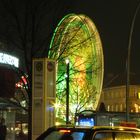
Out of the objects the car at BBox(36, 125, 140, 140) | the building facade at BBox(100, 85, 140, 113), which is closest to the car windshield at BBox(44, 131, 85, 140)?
the car at BBox(36, 125, 140, 140)

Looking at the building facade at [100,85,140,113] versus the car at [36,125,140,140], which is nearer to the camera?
the car at [36,125,140,140]

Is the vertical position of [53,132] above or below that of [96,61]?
below

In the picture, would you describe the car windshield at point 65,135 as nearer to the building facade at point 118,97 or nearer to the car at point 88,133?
the car at point 88,133

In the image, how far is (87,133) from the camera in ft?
39.1

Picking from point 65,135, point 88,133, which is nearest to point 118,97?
point 65,135

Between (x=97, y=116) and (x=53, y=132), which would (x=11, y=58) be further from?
(x=53, y=132)

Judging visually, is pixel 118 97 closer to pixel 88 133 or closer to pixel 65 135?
pixel 65 135

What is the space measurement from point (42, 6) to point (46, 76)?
554cm

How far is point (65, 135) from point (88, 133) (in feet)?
2.07

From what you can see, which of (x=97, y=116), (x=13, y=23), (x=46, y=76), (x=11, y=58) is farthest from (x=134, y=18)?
(x=11, y=58)

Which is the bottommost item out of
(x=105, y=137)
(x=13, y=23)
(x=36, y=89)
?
(x=105, y=137)

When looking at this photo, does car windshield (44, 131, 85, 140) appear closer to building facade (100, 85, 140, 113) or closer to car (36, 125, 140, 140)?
car (36, 125, 140, 140)

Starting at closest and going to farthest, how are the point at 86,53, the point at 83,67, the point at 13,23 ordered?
the point at 13,23
the point at 83,67
the point at 86,53

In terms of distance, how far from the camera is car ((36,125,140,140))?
39.3ft
